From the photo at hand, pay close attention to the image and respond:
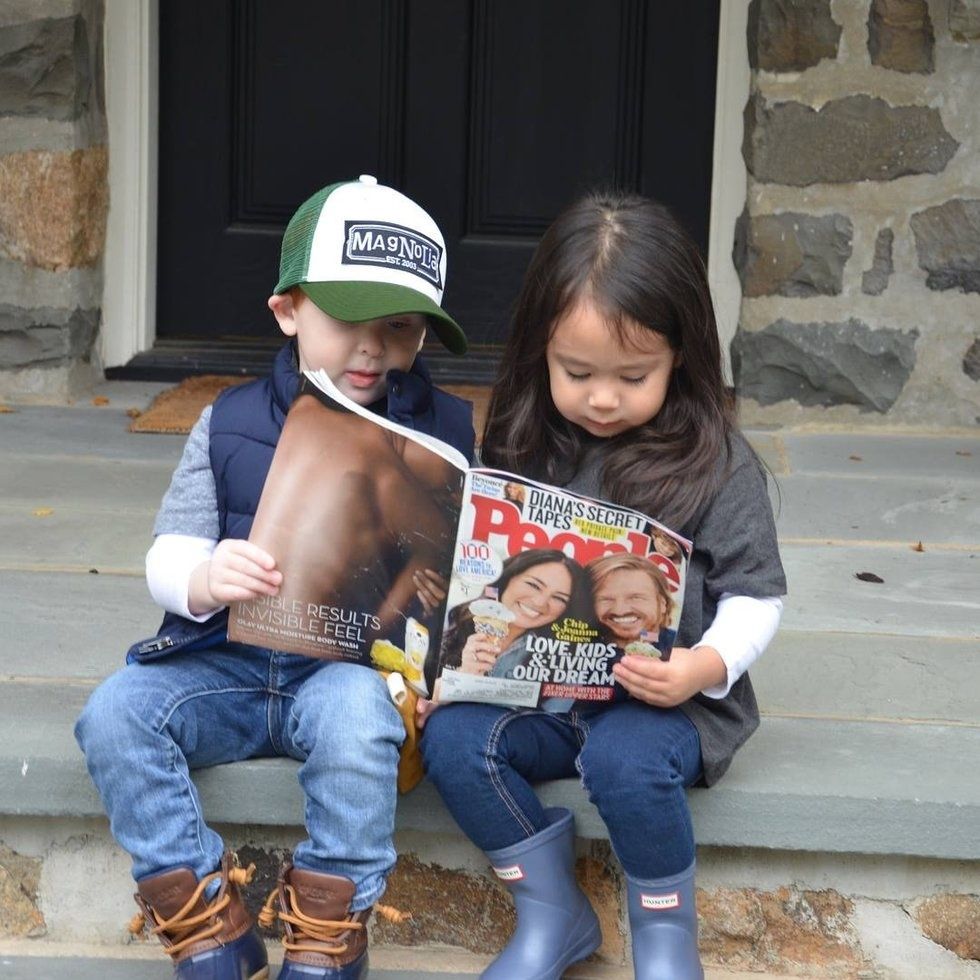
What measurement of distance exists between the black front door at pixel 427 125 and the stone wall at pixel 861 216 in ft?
1.06

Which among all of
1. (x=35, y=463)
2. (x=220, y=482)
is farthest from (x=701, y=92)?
(x=220, y=482)

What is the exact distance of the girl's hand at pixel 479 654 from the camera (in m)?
1.75

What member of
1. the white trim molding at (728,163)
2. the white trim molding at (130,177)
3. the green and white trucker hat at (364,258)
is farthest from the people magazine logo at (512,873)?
the white trim molding at (130,177)

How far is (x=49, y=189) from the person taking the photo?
11.9 ft

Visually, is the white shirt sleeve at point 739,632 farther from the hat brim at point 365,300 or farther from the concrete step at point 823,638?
the hat brim at point 365,300

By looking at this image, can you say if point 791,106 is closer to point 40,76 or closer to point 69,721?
point 40,76

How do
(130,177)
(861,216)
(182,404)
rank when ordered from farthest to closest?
(130,177)
(182,404)
(861,216)

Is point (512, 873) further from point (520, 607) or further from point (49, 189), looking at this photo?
point (49, 189)

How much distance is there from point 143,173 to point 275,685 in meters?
2.34

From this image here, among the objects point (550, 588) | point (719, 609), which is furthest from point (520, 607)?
point (719, 609)

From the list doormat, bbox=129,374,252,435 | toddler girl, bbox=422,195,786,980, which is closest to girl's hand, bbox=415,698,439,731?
toddler girl, bbox=422,195,786,980

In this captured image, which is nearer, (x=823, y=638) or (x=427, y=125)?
(x=823, y=638)

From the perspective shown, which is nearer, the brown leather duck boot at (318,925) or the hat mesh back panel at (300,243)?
the brown leather duck boot at (318,925)

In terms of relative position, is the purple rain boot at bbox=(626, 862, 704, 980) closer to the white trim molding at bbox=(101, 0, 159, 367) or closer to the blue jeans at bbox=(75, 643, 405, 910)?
the blue jeans at bbox=(75, 643, 405, 910)
